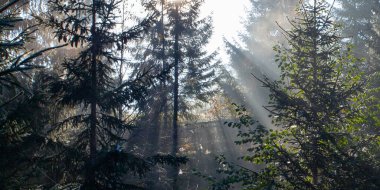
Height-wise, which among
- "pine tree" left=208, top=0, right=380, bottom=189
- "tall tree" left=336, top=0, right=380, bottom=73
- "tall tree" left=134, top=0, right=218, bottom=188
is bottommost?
"pine tree" left=208, top=0, right=380, bottom=189

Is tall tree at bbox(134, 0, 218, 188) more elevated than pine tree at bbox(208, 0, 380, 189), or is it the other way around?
tall tree at bbox(134, 0, 218, 188)

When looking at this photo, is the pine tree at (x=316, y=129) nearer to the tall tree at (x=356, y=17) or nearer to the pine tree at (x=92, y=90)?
→ the pine tree at (x=92, y=90)

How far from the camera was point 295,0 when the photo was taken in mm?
38938

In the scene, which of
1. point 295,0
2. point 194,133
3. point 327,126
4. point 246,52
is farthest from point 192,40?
point 295,0

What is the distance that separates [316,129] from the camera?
27.6 ft

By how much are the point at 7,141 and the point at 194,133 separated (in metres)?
24.5

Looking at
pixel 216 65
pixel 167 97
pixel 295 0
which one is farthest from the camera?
pixel 295 0

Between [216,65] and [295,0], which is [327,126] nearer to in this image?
[216,65]

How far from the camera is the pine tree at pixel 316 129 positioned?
25.5ft

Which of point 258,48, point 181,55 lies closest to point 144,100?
point 181,55

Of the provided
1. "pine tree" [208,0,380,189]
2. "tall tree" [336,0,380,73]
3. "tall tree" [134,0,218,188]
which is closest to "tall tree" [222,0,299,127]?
"tall tree" [336,0,380,73]

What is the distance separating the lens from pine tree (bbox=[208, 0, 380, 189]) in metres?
7.77

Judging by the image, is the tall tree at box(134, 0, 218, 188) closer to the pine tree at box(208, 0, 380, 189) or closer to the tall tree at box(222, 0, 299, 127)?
the tall tree at box(222, 0, 299, 127)

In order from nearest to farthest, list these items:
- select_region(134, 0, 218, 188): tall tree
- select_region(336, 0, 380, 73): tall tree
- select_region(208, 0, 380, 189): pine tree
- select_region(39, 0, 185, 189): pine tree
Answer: select_region(208, 0, 380, 189): pine tree → select_region(39, 0, 185, 189): pine tree → select_region(134, 0, 218, 188): tall tree → select_region(336, 0, 380, 73): tall tree
